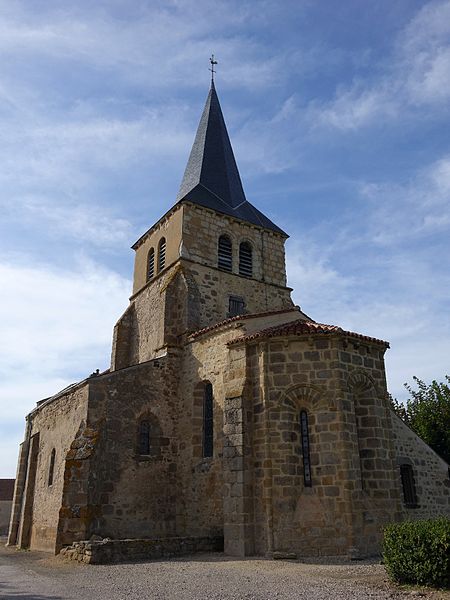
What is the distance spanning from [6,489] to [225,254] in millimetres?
33118

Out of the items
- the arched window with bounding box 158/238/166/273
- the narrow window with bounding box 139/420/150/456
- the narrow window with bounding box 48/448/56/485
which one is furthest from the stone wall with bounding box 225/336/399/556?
the narrow window with bounding box 48/448/56/485

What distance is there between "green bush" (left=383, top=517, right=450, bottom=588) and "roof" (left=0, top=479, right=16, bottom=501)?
39.7 metres

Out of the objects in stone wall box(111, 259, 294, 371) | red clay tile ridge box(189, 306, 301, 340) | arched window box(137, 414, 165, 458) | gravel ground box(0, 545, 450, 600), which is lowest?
gravel ground box(0, 545, 450, 600)

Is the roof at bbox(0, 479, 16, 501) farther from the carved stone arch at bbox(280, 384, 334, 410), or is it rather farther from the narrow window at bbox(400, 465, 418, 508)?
the carved stone arch at bbox(280, 384, 334, 410)

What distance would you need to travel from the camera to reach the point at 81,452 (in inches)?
520

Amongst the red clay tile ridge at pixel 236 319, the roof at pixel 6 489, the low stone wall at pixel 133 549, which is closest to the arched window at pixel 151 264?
the red clay tile ridge at pixel 236 319

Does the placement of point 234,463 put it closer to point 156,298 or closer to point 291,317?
point 291,317

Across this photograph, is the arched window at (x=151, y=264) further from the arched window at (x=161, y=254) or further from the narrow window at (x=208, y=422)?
the narrow window at (x=208, y=422)

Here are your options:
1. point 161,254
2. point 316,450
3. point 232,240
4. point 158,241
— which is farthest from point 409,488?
point 158,241

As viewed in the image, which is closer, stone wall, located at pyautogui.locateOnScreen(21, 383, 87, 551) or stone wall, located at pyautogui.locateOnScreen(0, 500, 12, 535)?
stone wall, located at pyautogui.locateOnScreen(21, 383, 87, 551)

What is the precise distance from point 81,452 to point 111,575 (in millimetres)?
4620

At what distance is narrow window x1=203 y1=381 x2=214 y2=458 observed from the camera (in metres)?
14.6

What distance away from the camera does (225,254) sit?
19672 mm

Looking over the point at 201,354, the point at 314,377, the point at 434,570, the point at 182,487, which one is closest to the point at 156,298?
the point at 201,354
